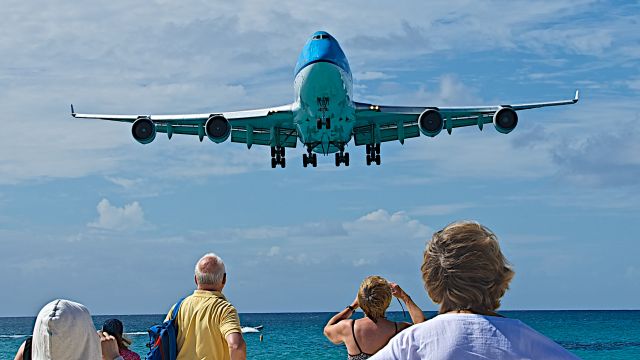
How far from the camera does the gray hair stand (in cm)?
693

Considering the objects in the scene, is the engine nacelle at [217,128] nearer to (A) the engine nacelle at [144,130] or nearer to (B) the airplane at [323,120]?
(B) the airplane at [323,120]

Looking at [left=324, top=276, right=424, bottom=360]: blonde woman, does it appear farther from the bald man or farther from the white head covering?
the white head covering

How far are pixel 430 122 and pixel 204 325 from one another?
1157 inches

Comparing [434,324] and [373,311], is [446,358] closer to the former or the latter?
[434,324]

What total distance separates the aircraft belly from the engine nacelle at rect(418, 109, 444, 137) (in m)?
2.79

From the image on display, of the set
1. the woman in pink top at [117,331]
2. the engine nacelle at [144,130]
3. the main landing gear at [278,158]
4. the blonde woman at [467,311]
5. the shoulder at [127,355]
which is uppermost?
the engine nacelle at [144,130]

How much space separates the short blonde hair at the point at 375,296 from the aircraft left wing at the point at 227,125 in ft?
93.5

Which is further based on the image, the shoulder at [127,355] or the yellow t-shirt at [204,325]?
the shoulder at [127,355]

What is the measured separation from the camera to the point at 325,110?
32.7m

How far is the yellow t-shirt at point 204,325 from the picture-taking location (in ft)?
22.7

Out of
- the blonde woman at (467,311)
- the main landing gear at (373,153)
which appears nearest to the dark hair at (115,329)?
the blonde woman at (467,311)

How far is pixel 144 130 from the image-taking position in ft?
114

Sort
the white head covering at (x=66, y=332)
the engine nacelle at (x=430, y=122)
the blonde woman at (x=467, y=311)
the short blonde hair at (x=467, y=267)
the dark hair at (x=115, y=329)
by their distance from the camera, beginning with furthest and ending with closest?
the engine nacelle at (x=430, y=122)
the dark hair at (x=115, y=329)
the white head covering at (x=66, y=332)
the short blonde hair at (x=467, y=267)
the blonde woman at (x=467, y=311)

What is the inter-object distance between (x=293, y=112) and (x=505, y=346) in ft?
104
